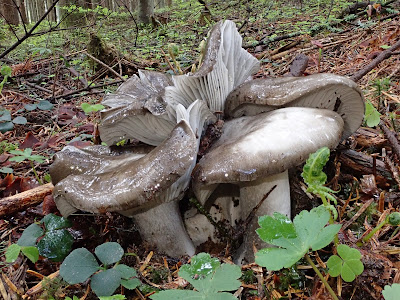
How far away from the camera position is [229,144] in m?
1.95

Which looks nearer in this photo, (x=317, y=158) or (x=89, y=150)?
(x=317, y=158)

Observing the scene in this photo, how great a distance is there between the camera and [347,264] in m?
1.46

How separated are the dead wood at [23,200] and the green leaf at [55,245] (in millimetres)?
609

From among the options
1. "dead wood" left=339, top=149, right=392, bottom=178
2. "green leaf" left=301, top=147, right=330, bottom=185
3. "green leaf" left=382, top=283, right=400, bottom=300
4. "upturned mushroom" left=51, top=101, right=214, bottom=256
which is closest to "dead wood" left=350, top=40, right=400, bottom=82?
"dead wood" left=339, top=149, right=392, bottom=178

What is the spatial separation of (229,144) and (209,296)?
2.70 ft

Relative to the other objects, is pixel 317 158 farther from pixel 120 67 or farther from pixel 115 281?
pixel 120 67

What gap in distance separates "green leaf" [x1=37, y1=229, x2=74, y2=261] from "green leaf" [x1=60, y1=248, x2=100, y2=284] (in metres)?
0.31

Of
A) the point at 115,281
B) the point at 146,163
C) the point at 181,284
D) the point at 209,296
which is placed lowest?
the point at 181,284

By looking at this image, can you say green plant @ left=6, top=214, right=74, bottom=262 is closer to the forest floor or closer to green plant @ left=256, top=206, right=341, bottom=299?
the forest floor

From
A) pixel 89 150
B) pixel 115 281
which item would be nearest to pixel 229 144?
pixel 115 281

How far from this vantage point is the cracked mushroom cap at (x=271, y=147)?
1.77 m

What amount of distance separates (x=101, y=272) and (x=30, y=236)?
25.0 inches

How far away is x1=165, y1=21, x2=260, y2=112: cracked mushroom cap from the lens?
7.25 feet

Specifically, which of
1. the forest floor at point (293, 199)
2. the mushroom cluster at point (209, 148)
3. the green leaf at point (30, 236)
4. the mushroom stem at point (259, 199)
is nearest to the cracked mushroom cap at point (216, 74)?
the mushroom cluster at point (209, 148)
